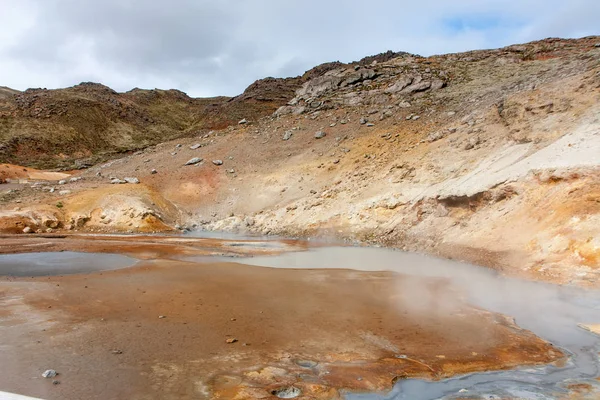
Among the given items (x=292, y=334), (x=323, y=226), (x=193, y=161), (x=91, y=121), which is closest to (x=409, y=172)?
(x=323, y=226)

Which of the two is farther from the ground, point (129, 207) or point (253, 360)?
point (129, 207)

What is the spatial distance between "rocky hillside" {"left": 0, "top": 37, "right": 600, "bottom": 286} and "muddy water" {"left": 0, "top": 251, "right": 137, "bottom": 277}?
25.3 feet

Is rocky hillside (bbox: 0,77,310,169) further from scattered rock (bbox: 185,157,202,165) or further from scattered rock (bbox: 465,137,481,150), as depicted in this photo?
scattered rock (bbox: 465,137,481,150)

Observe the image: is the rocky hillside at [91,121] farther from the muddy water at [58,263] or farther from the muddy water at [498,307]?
the muddy water at [498,307]

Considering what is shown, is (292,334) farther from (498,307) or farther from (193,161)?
(193,161)

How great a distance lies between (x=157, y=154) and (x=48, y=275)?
24.3 m

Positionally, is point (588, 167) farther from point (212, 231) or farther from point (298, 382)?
point (212, 231)

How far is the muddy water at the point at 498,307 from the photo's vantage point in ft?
18.0

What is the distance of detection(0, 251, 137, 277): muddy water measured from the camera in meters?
12.1

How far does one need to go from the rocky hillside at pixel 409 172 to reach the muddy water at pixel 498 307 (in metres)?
0.98

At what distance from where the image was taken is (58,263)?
A: 531 inches

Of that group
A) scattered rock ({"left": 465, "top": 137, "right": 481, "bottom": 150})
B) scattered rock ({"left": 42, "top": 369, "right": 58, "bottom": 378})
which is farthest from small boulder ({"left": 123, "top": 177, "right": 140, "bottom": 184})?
scattered rock ({"left": 42, "top": 369, "right": 58, "bottom": 378})

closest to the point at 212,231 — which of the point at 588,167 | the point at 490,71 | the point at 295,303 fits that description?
the point at 295,303

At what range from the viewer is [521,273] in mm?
11883
